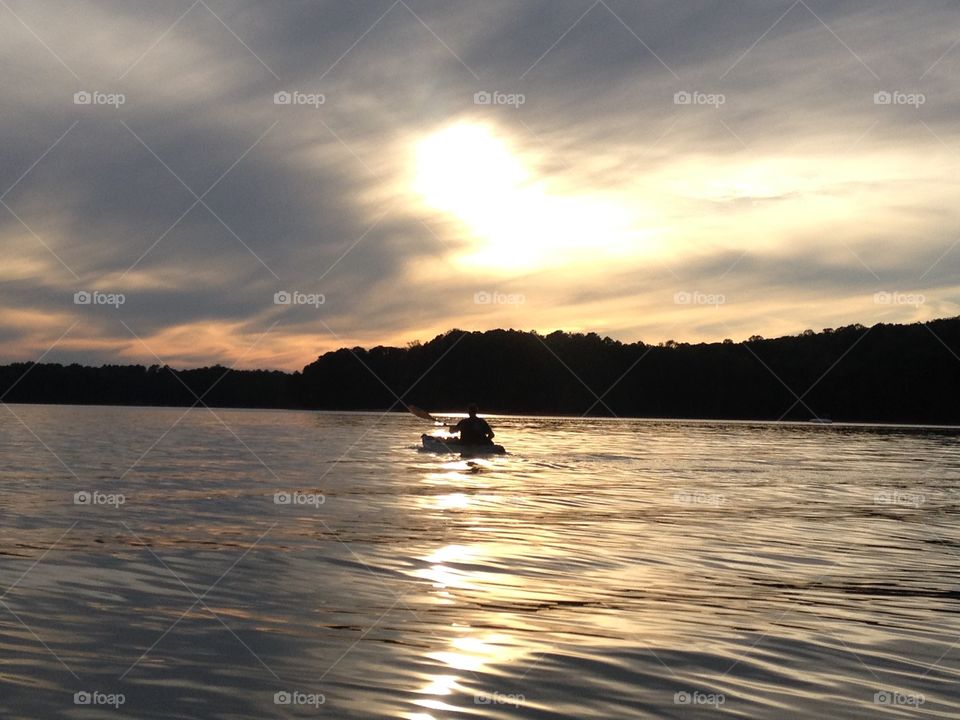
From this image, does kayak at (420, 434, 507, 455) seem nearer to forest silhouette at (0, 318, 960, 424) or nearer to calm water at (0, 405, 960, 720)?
calm water at (0, 405, 960, 720)

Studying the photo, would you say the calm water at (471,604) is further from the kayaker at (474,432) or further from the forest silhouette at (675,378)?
the forest silhouette at (675,378)

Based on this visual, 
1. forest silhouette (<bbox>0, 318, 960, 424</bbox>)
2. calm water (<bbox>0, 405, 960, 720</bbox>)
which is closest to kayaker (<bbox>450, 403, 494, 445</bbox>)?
calm water (<bbox>0, 405, 960, 720</bbox>)

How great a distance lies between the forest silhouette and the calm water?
Answer: 340 feet

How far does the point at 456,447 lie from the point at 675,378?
121 m

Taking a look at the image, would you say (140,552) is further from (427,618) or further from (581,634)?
(581,634)

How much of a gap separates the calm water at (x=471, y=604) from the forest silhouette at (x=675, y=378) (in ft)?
340

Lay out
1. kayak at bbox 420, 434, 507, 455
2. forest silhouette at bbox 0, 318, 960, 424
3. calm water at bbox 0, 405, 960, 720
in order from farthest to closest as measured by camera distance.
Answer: forest silhouette at bbox 0, 318, 960, 424, kayak at bbox 420, 434, 507, 455, calm water at bbox 0, 405, 960, 720

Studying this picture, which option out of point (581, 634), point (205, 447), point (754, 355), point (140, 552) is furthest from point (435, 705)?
point (754, 355)

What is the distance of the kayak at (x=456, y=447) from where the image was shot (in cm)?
Answer: 4728

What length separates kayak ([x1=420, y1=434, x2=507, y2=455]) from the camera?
47.3 metres

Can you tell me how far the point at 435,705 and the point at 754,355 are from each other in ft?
507

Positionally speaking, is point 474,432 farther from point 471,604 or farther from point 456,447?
point 471,604

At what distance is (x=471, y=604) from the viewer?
13.2 meters

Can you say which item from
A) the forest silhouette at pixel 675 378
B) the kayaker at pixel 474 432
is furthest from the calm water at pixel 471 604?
the forest silhouette at pixel 675 378
